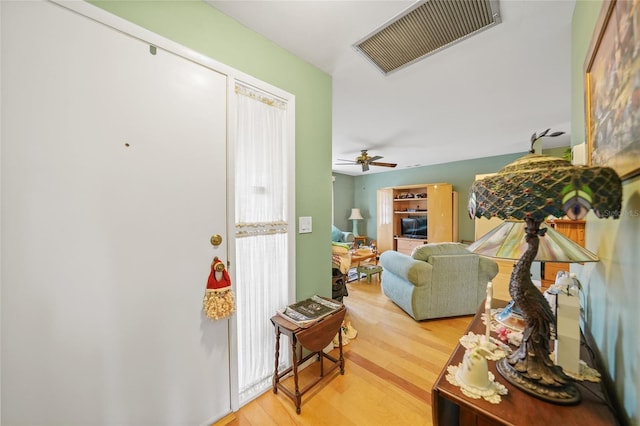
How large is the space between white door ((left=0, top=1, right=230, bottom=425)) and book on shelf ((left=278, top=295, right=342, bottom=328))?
17.3 inches

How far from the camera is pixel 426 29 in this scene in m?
1.47

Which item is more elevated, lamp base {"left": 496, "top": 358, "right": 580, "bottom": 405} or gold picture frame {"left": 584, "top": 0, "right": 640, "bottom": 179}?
gold picture frame {"left": 584, "top": 0, "right": 640, "bottom": 179}

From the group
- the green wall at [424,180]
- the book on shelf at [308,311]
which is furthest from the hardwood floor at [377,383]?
the green wall at [424,180]

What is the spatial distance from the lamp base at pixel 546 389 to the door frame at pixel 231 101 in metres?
1.30

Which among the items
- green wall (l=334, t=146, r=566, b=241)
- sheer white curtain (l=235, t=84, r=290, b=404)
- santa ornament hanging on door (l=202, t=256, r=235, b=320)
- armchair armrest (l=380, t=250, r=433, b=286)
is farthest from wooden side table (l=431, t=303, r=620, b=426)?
green wall (l=334, t=146, r=566, b=241)

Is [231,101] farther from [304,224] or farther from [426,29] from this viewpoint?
[426,29]

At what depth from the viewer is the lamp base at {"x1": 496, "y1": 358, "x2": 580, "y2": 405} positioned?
653mm

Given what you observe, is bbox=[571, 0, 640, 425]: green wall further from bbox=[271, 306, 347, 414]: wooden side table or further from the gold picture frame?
bbox=[271, 306, 347, 414]: wooden side table

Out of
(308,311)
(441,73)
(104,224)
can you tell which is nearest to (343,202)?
(441,73)

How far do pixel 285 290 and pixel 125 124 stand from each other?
1.36 meters

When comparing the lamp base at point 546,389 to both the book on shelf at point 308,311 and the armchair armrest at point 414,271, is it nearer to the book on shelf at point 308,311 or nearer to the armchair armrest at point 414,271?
the book on shelf at point 308,311

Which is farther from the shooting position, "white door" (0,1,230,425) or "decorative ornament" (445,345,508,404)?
"white door" (0,1,230,425)

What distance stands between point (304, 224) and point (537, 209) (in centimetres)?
140

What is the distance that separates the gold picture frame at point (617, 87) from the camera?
54 centimetres
